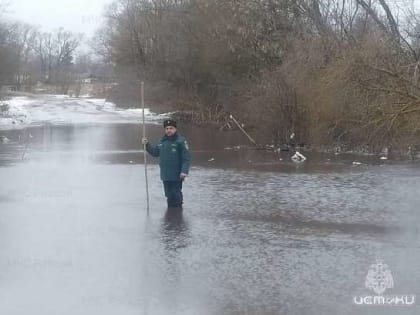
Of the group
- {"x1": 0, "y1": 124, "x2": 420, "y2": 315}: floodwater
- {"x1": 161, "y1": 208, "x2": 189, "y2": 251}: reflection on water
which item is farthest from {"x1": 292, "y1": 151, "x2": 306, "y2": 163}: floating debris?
{"x1": 161, "y1": 208, "x2": 189, "y2": 251}: reflection on water

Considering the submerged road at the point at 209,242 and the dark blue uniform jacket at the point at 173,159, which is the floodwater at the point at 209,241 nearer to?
the submerged road at the point at 209,242

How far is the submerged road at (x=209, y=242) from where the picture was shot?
6227 mm

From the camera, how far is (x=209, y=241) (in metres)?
8.62

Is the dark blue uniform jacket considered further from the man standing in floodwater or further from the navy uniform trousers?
the navy uniform trousers

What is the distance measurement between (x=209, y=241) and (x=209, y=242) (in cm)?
5

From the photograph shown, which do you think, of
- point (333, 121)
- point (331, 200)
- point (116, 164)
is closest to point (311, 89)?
point (333, 121)

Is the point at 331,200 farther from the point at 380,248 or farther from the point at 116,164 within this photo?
the point at 116,164

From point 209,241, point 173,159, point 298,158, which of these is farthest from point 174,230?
point 298,158

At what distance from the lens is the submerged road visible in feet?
20.4

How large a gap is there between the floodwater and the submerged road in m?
0.02

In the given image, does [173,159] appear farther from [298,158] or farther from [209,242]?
[298,158]

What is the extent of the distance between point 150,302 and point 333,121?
17.3 m

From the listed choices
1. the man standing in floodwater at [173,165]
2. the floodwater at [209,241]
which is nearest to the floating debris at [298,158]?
the floodwater at [209,241]

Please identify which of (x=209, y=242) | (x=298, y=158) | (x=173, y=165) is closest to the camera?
(x=209, y=242)
